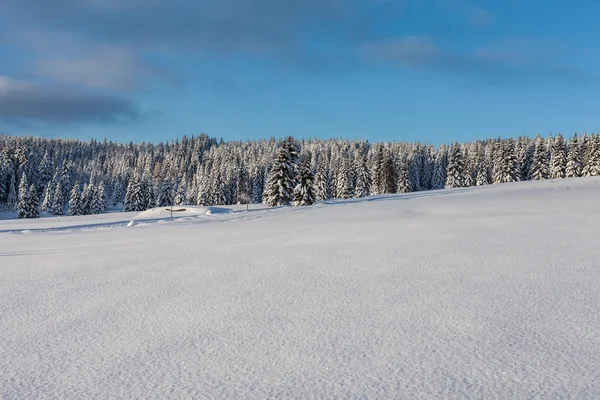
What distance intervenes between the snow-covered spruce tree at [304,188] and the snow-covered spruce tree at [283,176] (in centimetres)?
85

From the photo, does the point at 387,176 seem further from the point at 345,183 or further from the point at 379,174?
the point at 345,183

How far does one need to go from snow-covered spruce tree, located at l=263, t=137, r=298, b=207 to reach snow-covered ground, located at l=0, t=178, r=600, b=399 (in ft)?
124

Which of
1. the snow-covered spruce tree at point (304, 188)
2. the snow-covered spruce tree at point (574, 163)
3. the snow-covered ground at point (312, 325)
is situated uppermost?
the snow-covered spruce tree at point (574, 163)

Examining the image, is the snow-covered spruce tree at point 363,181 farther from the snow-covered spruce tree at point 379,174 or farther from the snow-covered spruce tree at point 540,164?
the snow-covered spruce tree at point 540,164

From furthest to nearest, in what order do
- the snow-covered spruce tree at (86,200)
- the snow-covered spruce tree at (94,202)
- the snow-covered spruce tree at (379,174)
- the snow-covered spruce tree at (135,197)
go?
the snow-covered spruce tree at (135,197)
the snow-covered spruce tree at (94,202)
the snow-covered spruce tree at (86,200)
the snow-covered spruce tree at (379,174)

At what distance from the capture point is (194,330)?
5383mm

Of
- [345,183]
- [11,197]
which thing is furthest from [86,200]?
[345,183]

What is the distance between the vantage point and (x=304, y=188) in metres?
48.2

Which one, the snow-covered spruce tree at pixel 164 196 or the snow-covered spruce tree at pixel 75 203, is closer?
the snow-covered spruce tree at pixel 75 203

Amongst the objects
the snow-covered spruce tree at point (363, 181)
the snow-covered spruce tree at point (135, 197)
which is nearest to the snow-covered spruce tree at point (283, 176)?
the snow-covered spruce tree at point (363, 181)

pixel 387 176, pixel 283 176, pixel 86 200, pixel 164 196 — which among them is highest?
pixel 387 176

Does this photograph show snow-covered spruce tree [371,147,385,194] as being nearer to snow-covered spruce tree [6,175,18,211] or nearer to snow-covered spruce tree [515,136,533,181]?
snow-covered spruce tree [515,136,533,181]

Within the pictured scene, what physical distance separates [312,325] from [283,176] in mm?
43194

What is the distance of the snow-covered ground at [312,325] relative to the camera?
3.90 meters
